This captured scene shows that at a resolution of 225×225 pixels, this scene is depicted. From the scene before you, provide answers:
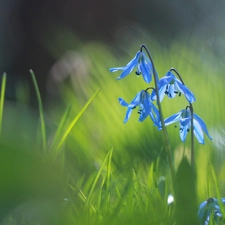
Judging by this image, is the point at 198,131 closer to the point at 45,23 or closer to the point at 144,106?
the point at 144,106

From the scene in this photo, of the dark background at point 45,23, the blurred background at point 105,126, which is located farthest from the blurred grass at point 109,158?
the dark background at point 45,23

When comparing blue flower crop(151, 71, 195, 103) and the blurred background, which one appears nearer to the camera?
the blurred background

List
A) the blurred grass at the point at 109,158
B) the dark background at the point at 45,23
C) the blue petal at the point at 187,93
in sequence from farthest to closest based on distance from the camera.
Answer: the dark background at the point at 45,23 → the blue petal at the point at 187,93 → the blurred grass at the point at 109,158

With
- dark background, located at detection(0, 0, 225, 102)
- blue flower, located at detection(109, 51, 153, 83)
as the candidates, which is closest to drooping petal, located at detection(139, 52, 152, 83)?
blue flower, located at detection(109, 51, 153, 83)

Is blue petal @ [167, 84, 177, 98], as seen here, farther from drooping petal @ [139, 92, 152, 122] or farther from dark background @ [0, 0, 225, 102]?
dark background @ [0, 0, 225, 102]

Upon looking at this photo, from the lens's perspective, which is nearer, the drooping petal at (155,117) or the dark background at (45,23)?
the drooping petal at (155,117)

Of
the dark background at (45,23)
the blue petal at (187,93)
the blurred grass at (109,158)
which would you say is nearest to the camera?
the blurred grass at (109,158)

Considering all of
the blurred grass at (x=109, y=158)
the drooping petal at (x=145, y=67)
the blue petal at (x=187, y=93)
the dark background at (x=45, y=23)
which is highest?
the dark background at (x=45, y=23)

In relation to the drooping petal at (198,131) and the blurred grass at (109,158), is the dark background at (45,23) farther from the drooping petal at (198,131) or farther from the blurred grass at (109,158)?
the drooping petal at (198,131)
